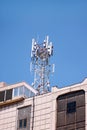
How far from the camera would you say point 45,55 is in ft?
300

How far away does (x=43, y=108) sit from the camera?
6781 centimetres

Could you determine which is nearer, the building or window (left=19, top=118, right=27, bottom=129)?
the building

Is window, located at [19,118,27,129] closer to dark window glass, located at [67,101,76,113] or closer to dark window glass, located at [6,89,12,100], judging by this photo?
dark window glass, located at [6,89,12,100]

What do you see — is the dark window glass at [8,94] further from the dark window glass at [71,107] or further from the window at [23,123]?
the dark window glass at [71,107]

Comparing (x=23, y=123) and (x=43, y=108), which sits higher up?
(x=43, y=108)

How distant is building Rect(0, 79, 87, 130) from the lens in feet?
207

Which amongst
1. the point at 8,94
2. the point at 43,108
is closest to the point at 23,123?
the point at 43,108

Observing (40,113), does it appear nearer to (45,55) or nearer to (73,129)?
(73,129)

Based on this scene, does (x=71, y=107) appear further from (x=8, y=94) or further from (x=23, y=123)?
(x=8, y=94)

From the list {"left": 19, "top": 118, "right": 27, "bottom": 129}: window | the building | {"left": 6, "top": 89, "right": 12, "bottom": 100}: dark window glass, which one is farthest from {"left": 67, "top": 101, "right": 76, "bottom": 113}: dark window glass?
{"left": 6, "top": 89, "right": 12, "bottom": 100}: dark window glass

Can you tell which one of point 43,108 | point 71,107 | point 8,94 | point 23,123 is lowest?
point 23,123

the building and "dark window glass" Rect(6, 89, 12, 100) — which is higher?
"dark window glass" Rect(6, 89, 12, 100)

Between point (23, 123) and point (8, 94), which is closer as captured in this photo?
point (23, 123)

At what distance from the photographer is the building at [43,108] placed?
207ft
